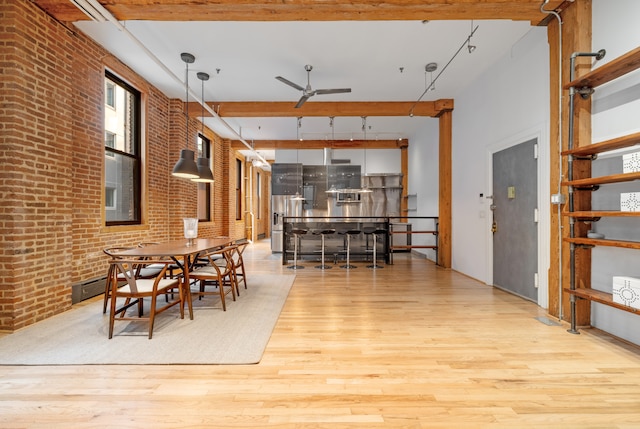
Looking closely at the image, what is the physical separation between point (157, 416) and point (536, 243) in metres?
4.31

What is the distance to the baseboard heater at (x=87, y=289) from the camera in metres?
3.73

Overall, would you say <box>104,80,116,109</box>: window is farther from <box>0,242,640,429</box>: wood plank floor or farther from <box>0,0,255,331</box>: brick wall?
<box>0,242,640,429</box>: wood plank floor

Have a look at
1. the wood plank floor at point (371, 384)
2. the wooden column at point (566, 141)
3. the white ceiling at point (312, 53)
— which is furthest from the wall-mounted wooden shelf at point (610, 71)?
the wood plank floor at point (371, 384)

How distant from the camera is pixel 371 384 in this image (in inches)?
78.3

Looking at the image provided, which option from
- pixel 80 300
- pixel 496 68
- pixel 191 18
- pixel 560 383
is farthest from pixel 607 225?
pixel 80 300

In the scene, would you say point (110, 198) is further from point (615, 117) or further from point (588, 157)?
point (615, 117)

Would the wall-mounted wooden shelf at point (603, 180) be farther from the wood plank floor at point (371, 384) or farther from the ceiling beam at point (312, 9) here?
the ceiling beam at point (312, 9)

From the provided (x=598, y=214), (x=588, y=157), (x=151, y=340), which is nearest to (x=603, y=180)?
(x=598, y=214)

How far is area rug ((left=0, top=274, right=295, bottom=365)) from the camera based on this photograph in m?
2.33

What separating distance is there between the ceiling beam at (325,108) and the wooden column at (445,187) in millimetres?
334

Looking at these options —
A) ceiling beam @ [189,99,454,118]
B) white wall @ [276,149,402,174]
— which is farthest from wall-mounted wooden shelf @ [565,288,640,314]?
white wall @ [276,149,402,174]

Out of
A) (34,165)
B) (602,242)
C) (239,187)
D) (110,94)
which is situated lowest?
(602,242)

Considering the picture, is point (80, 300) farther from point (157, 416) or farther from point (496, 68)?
point (496, 68)

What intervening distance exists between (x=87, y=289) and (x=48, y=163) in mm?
1751
